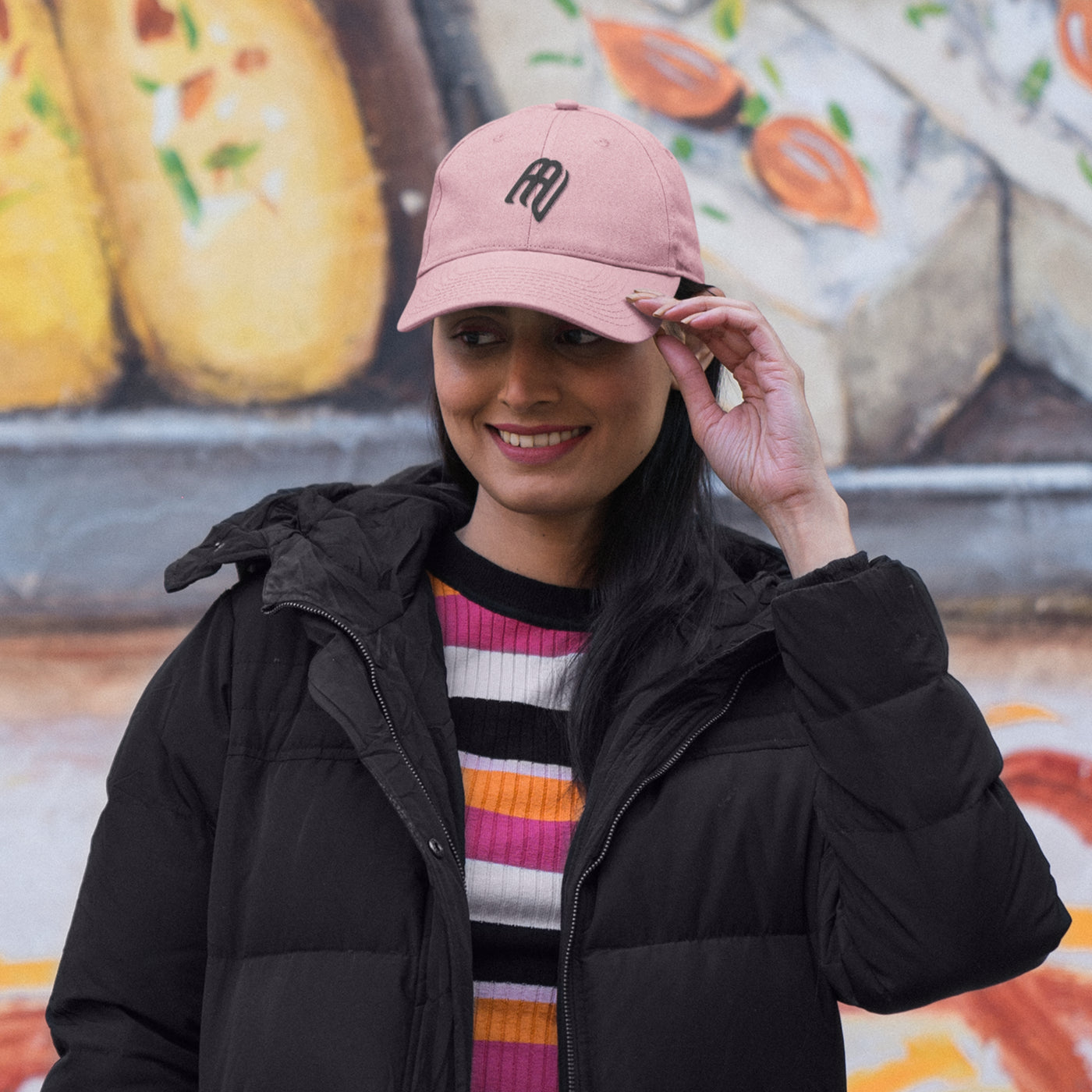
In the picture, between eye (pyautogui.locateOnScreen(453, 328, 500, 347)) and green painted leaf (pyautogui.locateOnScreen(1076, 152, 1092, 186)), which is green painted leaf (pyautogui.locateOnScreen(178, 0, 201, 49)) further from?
green painted leaf (pyautogui.locateOnScreen(1076, 152, 1092, 186))

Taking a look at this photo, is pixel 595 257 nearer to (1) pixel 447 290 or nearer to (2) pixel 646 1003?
(1) pixel 447 290

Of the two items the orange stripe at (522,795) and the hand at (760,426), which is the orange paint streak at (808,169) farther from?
the orange stripe at (522,795)

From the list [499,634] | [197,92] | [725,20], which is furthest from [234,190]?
[499,634]

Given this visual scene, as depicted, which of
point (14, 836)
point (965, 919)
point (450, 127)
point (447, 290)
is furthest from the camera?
point (450, 127)

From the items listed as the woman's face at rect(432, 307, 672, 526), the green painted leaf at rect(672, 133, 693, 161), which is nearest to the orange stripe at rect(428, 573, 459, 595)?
the woman's face at rect(432, 307, 672, 526)

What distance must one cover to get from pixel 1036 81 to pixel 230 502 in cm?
184

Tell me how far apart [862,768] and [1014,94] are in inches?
74.9

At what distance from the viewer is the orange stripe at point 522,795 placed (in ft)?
3.85

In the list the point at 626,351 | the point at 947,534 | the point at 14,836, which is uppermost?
the point at 626,351

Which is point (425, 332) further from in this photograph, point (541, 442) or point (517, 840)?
point (517, 840)

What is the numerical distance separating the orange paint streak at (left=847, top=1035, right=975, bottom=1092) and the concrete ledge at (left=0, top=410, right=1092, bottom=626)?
87cm

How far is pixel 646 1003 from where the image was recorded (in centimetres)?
107

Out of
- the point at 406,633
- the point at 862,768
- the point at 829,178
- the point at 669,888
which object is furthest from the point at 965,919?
the point at 829,178

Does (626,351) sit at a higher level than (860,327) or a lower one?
higher
